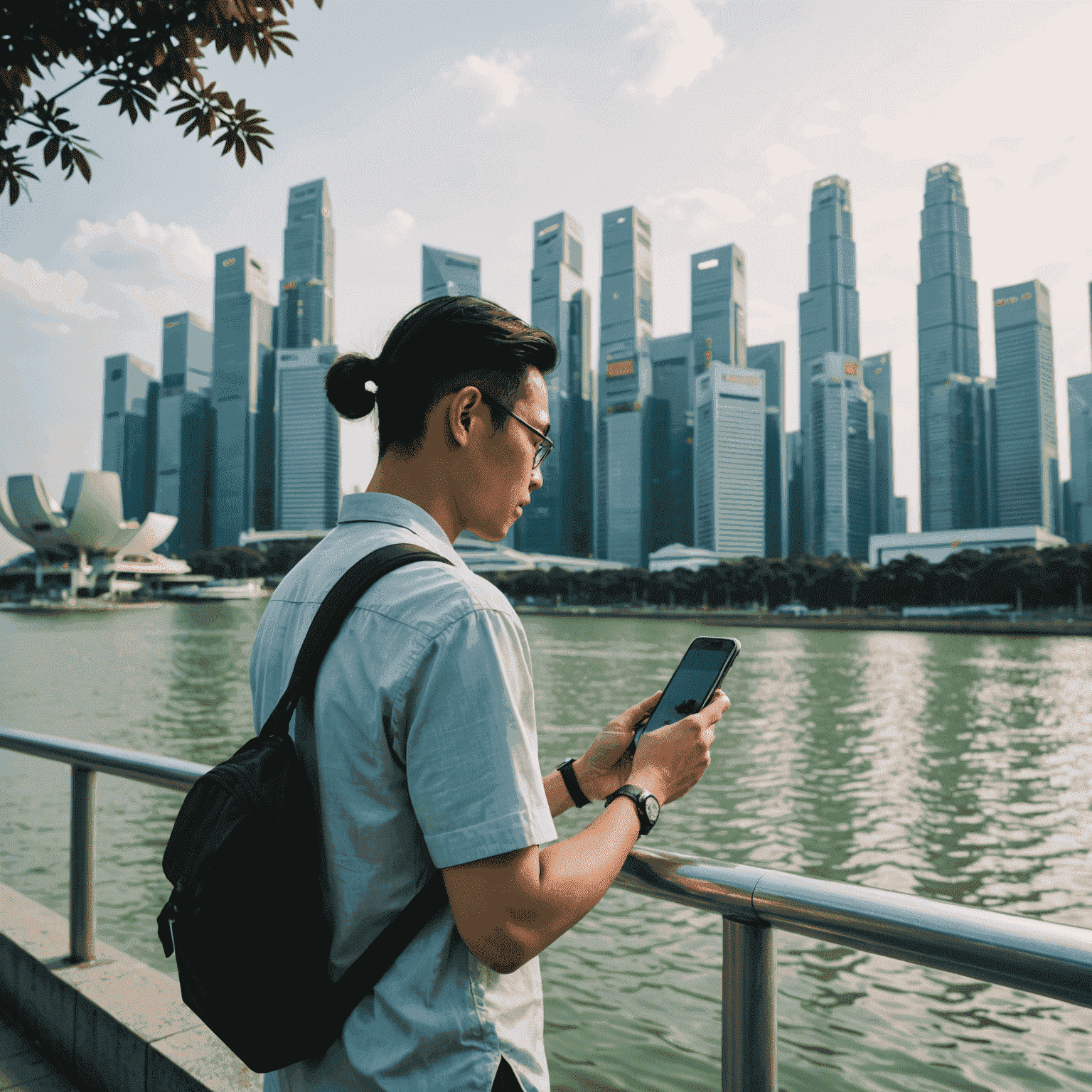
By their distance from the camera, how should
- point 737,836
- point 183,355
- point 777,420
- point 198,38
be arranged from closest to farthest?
point 198,38 → point 737,836 → point 183,355 → point 777,420

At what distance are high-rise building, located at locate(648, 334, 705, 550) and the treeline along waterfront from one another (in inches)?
1515

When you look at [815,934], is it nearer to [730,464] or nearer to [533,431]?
[533,431]

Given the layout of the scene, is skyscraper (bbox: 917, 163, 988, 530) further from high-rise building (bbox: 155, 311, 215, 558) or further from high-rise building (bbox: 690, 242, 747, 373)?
high-rise building (bbox: 155, 311, 215, 558)

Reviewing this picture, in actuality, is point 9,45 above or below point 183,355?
below

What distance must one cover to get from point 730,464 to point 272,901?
107616mm

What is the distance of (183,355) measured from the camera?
443ft

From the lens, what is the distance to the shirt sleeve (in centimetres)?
70

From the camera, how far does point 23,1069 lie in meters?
1.84

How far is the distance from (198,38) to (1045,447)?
5149 inches

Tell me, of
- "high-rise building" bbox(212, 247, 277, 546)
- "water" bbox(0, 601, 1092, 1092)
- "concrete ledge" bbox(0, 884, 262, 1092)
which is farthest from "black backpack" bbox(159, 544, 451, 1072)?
"high-rise building" bbox(212, 247, 277, 546)

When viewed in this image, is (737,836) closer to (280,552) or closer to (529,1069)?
(529,1069)

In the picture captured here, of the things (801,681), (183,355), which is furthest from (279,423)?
(801,681)

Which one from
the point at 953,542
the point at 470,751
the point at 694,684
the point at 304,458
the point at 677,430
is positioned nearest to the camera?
the point at 470,751

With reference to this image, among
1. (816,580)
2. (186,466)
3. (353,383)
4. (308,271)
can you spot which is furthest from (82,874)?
(308,271)
